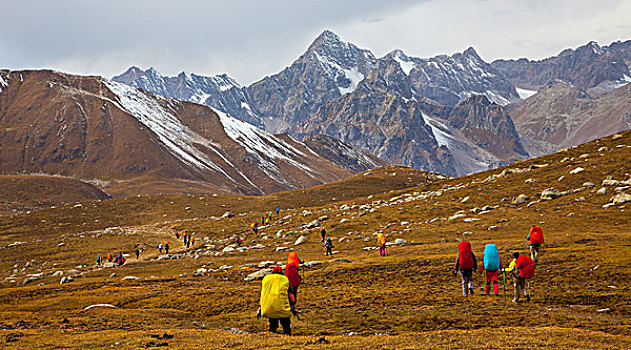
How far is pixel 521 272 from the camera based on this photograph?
85.5 ft

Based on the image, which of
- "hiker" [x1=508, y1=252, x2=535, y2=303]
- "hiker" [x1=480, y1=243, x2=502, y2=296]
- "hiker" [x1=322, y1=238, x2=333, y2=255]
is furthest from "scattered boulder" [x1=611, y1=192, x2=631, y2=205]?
"hiker" [x1=508, y1=252, x2=535, y2=303]

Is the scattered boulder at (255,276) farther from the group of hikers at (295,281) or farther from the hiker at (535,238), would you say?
the hiker at (535,238)

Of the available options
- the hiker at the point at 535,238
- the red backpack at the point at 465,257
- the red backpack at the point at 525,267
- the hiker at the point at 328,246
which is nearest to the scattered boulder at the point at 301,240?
the hiker at the point at 328,246

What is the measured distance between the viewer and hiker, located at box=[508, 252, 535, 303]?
25844mm

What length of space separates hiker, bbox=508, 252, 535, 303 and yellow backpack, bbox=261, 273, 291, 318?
13267mm

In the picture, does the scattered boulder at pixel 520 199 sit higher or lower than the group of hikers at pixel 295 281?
higher

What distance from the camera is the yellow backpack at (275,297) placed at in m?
21.5

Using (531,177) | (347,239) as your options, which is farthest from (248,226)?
(531,177)

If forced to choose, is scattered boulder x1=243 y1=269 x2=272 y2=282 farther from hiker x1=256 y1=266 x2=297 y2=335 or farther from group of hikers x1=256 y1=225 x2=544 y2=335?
hiker x1=256 y1=266 x2=297 y2=335

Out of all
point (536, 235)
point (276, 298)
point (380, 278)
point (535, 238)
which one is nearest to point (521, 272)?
point (536, 235)

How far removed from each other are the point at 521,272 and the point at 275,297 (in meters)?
14.1

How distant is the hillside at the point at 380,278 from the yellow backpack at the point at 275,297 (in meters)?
1.30

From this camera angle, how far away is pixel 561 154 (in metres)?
A: 104

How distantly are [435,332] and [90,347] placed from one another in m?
16.4
